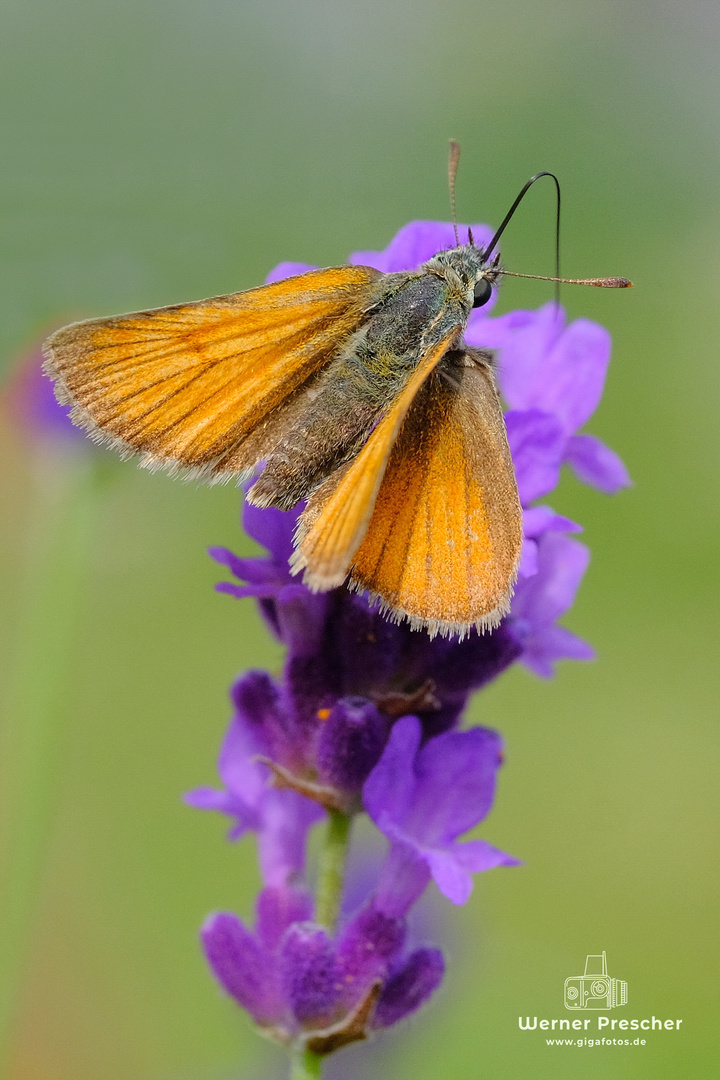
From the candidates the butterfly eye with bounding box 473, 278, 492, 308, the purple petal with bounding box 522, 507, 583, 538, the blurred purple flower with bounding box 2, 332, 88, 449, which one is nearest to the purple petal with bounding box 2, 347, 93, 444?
the blurred purple flower with bounding box 2, 332, 88, 449

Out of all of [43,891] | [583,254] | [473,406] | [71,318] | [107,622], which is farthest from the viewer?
[583,254]

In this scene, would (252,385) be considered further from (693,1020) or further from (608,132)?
(608,132)

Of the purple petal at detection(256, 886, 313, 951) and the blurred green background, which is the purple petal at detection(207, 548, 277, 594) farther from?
the blurred green background

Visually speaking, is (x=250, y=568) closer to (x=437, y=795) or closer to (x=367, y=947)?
(x=437, y=795)

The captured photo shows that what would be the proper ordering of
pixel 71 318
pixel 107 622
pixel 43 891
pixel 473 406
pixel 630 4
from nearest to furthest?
pixel 473 406
pixel 71 318
pixel 43 891
pixel 107 622
pixel 630 4

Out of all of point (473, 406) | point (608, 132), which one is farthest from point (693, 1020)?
point (608, 132)

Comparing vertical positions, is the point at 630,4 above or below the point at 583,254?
above

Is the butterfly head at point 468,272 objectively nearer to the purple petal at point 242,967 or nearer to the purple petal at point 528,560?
the purple petal at point 528,560
